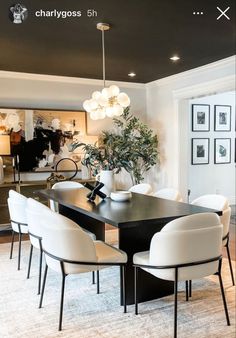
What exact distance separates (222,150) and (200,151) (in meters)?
0.65

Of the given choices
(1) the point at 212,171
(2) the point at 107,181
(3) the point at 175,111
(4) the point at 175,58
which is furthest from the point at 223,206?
(1) the point at 212,171

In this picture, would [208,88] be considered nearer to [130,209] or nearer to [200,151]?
[200,151]

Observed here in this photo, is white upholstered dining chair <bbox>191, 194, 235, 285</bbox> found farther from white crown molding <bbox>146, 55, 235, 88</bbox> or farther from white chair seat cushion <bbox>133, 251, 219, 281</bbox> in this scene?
white crown molding <bbox>146, 55, 235, 88</bbox>

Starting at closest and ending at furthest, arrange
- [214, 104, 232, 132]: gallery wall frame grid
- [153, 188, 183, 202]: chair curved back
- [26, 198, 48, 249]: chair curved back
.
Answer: [26, 198, 48, 249]: chair curved back
[153, 188, 183, 202]: chair curved back
[214, 104, 232, 132]: gallery wall frame grid

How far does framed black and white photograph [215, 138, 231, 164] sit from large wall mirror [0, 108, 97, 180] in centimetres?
296

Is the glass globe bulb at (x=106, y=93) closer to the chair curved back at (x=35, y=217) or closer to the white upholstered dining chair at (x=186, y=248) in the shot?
the chair curved back at (x=35, y=217)

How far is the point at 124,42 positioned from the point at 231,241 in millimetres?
3050

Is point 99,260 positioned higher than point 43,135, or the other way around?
point 43,135

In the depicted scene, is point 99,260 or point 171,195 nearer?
point 99,260

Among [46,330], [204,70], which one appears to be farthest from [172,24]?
[46,330]

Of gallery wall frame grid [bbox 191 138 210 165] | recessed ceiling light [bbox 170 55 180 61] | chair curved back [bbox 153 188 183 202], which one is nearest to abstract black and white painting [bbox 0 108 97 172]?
recessed ceiling light [bbox 170 55 180 61]

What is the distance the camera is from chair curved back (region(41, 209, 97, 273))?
231cm

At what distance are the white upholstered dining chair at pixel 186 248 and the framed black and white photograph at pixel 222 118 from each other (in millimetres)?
5426

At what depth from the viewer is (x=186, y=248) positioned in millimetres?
2229
